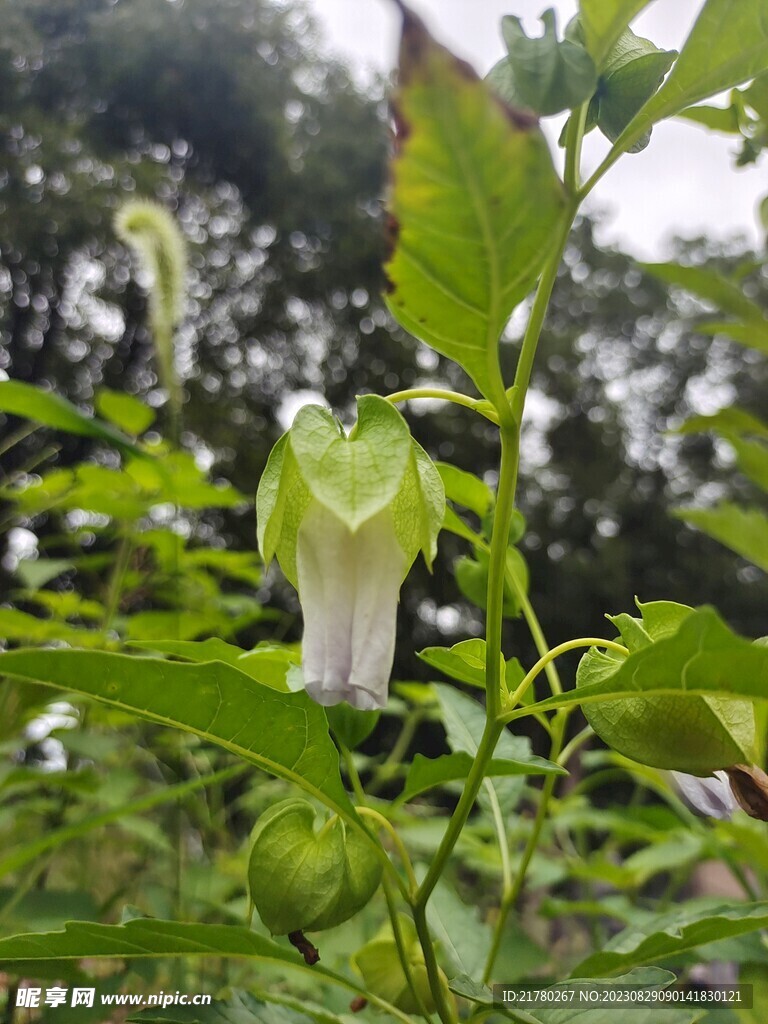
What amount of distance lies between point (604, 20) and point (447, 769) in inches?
10.3

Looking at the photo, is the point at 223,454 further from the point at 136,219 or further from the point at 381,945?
the point at 381,945

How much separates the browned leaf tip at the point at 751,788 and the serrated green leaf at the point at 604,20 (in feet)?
0.72

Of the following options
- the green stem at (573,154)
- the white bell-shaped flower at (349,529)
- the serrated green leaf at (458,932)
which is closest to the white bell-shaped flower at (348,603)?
the white bell-shaped flower at (349,529)

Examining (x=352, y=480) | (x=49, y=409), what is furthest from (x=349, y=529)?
(x=49, y=409)

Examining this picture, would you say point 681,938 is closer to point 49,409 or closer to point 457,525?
point 457,525

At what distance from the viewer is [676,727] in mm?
227

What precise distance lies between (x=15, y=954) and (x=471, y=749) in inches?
7.7

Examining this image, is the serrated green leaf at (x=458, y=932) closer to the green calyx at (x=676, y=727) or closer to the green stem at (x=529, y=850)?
the green stem at (x=529, y=850)

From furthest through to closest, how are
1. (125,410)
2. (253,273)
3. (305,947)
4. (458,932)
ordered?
(253,273), (125,410), (458,932), (305,947)

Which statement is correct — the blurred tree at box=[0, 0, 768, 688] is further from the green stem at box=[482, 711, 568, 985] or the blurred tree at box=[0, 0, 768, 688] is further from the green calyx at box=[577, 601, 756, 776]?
the green calyx at box=[577, 601, 756, 776]

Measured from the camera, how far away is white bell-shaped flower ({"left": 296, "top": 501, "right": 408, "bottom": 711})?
0.68 ft

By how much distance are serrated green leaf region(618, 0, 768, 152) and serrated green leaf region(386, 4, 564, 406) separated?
7 cm

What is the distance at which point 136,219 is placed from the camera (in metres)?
0.77

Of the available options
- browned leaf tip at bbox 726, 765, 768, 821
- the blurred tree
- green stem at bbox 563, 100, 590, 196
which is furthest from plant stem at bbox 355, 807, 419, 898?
the blurred tree
